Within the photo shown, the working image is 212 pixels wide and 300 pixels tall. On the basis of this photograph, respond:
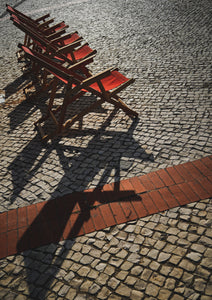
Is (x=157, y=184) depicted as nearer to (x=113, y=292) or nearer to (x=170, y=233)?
(x=170, y=233)

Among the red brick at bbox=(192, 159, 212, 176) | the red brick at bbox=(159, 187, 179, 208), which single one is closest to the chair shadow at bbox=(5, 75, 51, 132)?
the red brick at bbox=(159, 187, 179, 208)

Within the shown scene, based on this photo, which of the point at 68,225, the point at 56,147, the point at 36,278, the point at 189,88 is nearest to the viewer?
the point at 36,278

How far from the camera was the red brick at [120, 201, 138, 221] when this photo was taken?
8.02 ft

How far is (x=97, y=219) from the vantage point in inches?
97.7

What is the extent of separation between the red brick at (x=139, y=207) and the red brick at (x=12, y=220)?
4.42ft

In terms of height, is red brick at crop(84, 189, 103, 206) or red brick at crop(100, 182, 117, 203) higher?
red brick at crop(84, 189, 103, 206)

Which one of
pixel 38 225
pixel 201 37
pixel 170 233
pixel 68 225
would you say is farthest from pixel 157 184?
pixel 201 37

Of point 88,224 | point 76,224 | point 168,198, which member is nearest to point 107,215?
point 88,224

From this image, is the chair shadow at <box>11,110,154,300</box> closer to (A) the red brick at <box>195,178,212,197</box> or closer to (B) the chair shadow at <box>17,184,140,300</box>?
(B) the chair shadow at <box>17,184,140,300</box>

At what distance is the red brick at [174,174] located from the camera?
272cm

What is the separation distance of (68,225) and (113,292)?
0.82 meters

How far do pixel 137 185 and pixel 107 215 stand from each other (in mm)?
531

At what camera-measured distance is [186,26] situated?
21.6 feet

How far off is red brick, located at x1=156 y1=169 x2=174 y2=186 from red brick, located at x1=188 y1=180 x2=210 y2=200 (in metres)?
0.22
